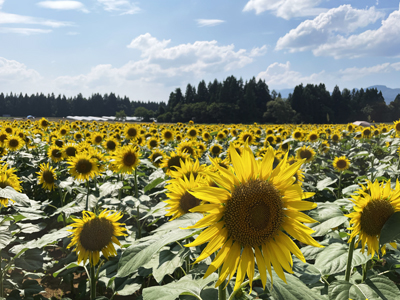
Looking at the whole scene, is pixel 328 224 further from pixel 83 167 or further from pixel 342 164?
pixel 342 164

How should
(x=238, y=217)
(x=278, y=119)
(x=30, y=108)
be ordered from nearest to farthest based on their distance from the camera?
(x=238, y=217) → (x=278, y=119) → (x=30, y=108)

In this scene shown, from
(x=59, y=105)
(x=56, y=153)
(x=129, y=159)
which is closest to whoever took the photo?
(x=129, y=159)

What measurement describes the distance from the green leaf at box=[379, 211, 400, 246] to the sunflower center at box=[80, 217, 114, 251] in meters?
2.16

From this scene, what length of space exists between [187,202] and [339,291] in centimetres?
121

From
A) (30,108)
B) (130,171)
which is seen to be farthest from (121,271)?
(30,108)

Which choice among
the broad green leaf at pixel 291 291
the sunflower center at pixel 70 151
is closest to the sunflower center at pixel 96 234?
the broad green leaf at pixel 291 291

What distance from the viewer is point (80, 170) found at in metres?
4.71

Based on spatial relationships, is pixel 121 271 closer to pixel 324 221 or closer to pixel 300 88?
pixel 324 221

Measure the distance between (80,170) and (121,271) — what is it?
368cm

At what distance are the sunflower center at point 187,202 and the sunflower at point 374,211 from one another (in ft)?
3.88

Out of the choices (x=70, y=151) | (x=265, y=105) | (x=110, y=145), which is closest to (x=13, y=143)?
(x=110, y=145)

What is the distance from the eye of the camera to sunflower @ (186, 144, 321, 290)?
1364 mm

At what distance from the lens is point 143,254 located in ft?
4.63

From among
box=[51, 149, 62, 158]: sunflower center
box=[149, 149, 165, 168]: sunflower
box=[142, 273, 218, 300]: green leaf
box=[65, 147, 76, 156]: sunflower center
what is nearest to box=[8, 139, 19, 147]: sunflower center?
box=[51, 149, 62, 158]: sunflower center
